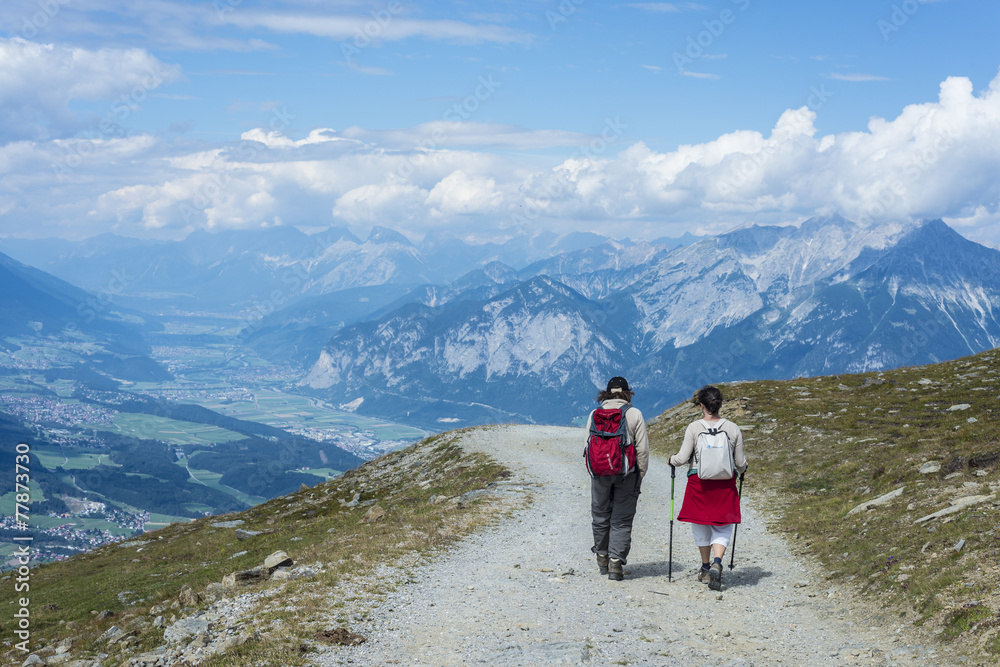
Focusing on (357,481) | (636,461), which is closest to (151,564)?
(357,481)

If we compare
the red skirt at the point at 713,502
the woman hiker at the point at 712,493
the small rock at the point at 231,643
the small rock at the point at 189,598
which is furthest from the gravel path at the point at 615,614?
the small rock at the point at 189,598

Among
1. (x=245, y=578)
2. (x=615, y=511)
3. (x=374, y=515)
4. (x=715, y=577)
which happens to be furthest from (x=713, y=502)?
(x=374, y=515)

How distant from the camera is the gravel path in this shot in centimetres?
991

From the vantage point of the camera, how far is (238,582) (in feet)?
46.4

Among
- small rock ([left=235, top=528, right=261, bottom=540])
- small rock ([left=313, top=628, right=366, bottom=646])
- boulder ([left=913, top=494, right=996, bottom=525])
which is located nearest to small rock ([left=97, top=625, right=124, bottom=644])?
small rock ([left=313, top=628, right=366, bottom=646])

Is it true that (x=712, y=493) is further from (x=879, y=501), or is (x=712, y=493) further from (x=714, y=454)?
(x=879, y=501)

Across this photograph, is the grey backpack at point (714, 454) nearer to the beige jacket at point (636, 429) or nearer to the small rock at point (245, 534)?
the beige jacket at point (636, 429)

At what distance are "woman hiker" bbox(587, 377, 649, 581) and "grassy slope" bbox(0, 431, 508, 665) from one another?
473 centimetres

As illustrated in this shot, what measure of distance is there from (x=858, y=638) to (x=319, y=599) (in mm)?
9177

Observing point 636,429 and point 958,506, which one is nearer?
point 636,429

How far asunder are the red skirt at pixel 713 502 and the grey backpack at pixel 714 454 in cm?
22

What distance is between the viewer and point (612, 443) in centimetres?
1312

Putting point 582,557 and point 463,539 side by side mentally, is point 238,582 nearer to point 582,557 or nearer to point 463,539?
point 463,539

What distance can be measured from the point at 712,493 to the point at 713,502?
18cm
